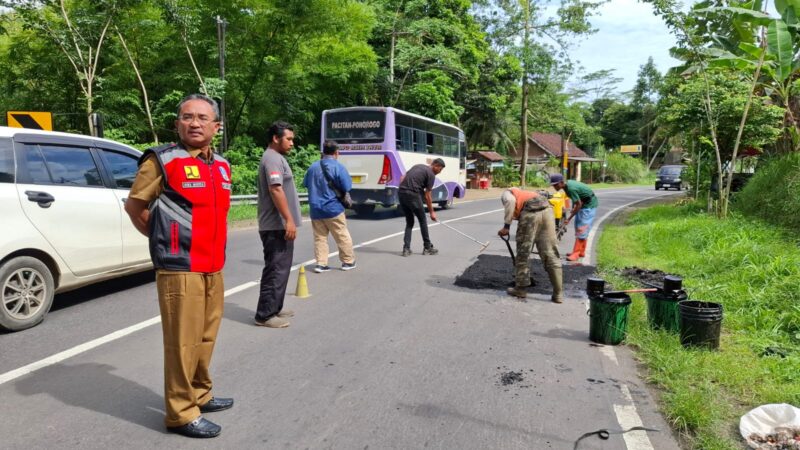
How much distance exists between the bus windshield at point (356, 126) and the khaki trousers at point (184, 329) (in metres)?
12.3

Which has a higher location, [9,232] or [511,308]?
[9,232]

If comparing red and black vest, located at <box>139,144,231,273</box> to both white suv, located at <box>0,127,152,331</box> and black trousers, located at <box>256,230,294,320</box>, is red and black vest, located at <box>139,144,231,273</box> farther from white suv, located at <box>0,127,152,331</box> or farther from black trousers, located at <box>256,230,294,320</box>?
white suv, located at <box>0,127,152,331</box>

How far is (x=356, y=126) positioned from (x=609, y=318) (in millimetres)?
11809

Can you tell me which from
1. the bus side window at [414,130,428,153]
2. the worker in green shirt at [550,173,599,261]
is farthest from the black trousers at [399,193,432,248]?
the bus side window at [414,130,428,153]

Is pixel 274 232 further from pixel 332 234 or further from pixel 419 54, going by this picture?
pixel 419 54

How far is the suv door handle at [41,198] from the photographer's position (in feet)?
15.9

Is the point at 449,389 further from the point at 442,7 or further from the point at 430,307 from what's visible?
the point at 442,7

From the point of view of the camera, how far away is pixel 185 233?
296 centimetres

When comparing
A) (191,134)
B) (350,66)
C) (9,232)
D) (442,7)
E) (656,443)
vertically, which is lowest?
(656,443)

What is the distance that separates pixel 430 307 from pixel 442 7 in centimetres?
2273

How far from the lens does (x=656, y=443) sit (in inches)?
124

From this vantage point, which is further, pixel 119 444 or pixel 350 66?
pixel 350 66

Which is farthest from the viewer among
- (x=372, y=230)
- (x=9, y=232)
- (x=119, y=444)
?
(x=372, y=230)

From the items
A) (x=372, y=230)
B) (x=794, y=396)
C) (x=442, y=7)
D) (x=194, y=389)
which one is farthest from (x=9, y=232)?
(x=442, y=7)
